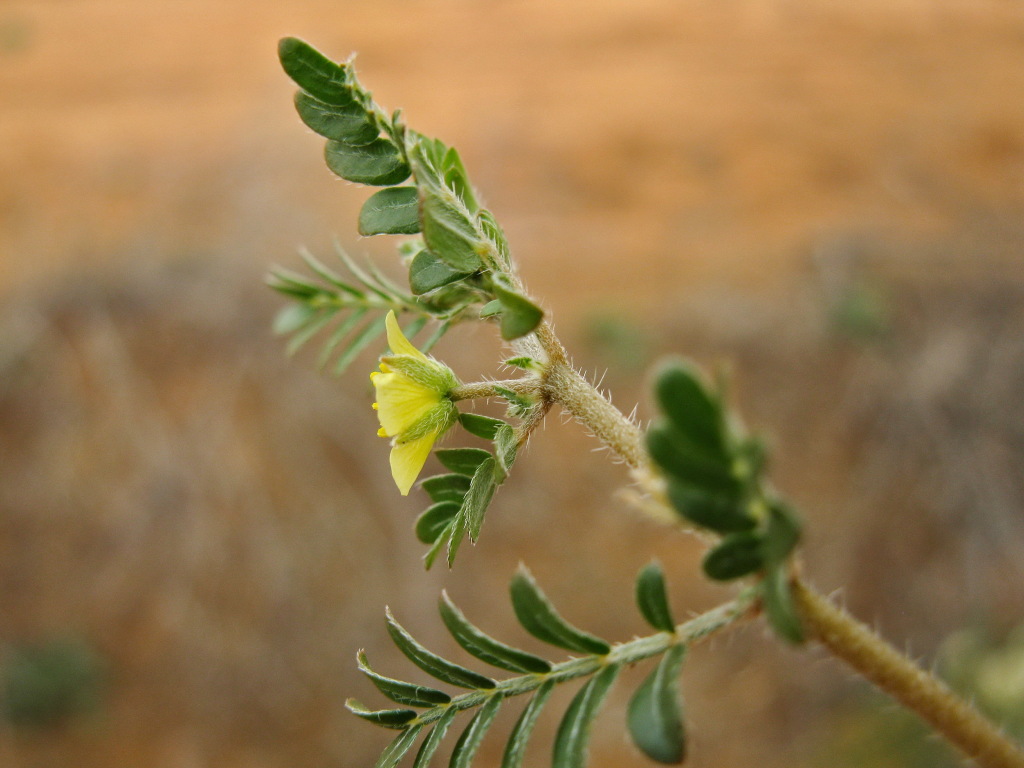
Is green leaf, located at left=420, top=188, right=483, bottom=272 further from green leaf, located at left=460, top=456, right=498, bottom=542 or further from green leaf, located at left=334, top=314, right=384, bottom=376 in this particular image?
green leaf, located at left=334, top=314, right=384, bottom=376

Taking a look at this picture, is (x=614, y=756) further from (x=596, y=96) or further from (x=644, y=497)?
(x=596, y=96)

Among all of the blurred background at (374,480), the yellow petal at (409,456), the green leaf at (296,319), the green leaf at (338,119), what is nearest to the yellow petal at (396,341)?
the yellow petal at (409,456)

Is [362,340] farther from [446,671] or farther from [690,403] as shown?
[690,403]

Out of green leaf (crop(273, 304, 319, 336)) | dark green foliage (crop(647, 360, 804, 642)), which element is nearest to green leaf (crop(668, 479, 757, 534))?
dark green foliage (crop(647, 360, 804, 642))

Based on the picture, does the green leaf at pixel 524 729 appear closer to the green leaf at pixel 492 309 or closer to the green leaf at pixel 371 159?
the green leaf at pixel 492 309

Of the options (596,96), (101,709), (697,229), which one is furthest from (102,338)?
(596,96)
